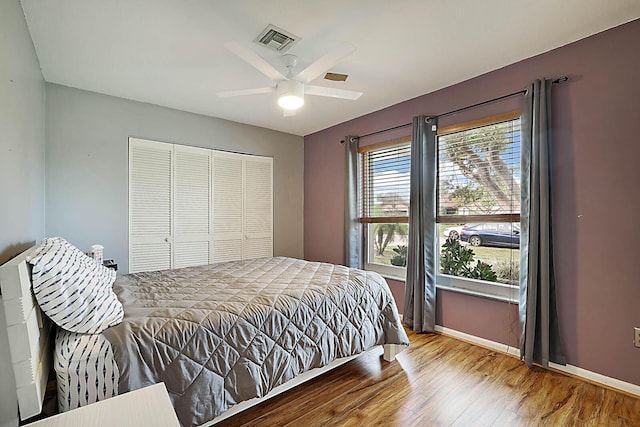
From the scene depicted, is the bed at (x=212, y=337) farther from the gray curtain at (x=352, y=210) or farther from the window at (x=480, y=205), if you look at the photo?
the gray curtain at (x=352, y=210)

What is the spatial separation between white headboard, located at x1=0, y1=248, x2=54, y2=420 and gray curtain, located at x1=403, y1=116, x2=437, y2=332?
289 centimetres

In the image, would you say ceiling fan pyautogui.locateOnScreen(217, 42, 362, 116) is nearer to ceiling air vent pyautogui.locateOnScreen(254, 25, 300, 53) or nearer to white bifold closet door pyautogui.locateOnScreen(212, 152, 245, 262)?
ceiling air vent pyautogui.locateOnScreen(254, 25, 300, 53)

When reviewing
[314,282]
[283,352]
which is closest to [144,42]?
[314,282]

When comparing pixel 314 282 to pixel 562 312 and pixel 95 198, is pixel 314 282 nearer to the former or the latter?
pixel 562 312

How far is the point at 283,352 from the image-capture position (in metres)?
1.82

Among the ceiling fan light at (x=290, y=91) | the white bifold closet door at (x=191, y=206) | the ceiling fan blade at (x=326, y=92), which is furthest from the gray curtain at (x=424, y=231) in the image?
the white bifold closet door at (x=191, y=206)

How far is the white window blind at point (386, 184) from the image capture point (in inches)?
140

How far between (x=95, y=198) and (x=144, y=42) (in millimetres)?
1749

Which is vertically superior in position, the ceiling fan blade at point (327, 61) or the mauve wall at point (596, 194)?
the ceiling fan blade at point (327, 61)

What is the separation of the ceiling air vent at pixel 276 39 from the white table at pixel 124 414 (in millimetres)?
2174

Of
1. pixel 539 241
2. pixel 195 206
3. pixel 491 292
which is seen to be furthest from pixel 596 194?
pixel 195 206

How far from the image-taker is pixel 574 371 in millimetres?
2285

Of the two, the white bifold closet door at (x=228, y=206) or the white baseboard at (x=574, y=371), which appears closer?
the white baseboard at (x=574, y=371)

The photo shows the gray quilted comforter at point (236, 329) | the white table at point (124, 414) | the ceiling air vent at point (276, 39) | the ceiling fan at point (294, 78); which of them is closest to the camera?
the white table at point (124, 414)
